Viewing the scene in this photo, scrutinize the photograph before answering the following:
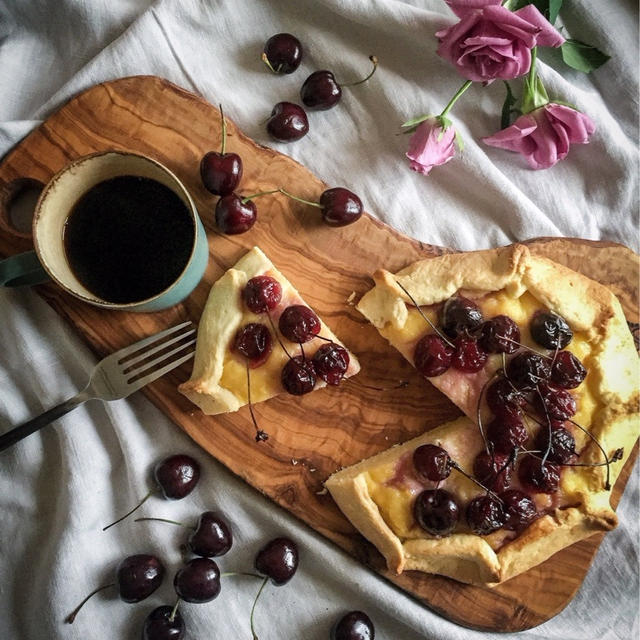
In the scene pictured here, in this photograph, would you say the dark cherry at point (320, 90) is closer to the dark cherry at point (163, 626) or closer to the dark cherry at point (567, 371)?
the dark cherry at point (567, 371)

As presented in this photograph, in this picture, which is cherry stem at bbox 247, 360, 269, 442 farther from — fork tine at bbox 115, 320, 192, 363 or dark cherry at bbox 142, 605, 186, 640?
dark cherry at bbox 142, 605, 186, 640

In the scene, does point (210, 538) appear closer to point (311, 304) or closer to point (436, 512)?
point (436, 512)

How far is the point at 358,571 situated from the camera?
2.40 metres

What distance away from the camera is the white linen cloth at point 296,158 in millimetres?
2426

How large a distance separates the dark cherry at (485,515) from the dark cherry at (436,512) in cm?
6

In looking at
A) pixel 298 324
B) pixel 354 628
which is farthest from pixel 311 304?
pixel 354 628

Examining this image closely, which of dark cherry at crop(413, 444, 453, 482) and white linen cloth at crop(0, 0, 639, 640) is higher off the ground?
white linen cloth at crop(0, 0, 639, 640)

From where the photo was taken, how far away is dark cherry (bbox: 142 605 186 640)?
2.32m

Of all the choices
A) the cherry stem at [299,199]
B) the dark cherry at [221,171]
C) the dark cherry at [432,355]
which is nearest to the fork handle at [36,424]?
the dark cherry at [221,171]

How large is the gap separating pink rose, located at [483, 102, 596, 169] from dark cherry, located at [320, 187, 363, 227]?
2.04 ft

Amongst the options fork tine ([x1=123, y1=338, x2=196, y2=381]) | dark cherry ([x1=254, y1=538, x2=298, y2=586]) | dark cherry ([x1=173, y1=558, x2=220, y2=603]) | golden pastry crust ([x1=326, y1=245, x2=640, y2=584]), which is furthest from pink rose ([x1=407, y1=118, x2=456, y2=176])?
dark cherry ([x1=173, y1=558, x2=220, y2=603])

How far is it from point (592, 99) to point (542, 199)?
1.57 feet

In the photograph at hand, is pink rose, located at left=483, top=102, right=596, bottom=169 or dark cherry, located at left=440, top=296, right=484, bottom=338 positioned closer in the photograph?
dark cherry, located at left=440, top=296, right=484, bottom=338

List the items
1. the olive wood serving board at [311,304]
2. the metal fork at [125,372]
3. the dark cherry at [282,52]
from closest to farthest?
the metal fork at [125,372], the olive wood serving board at [311,304], the dark cherry at [282,52]
